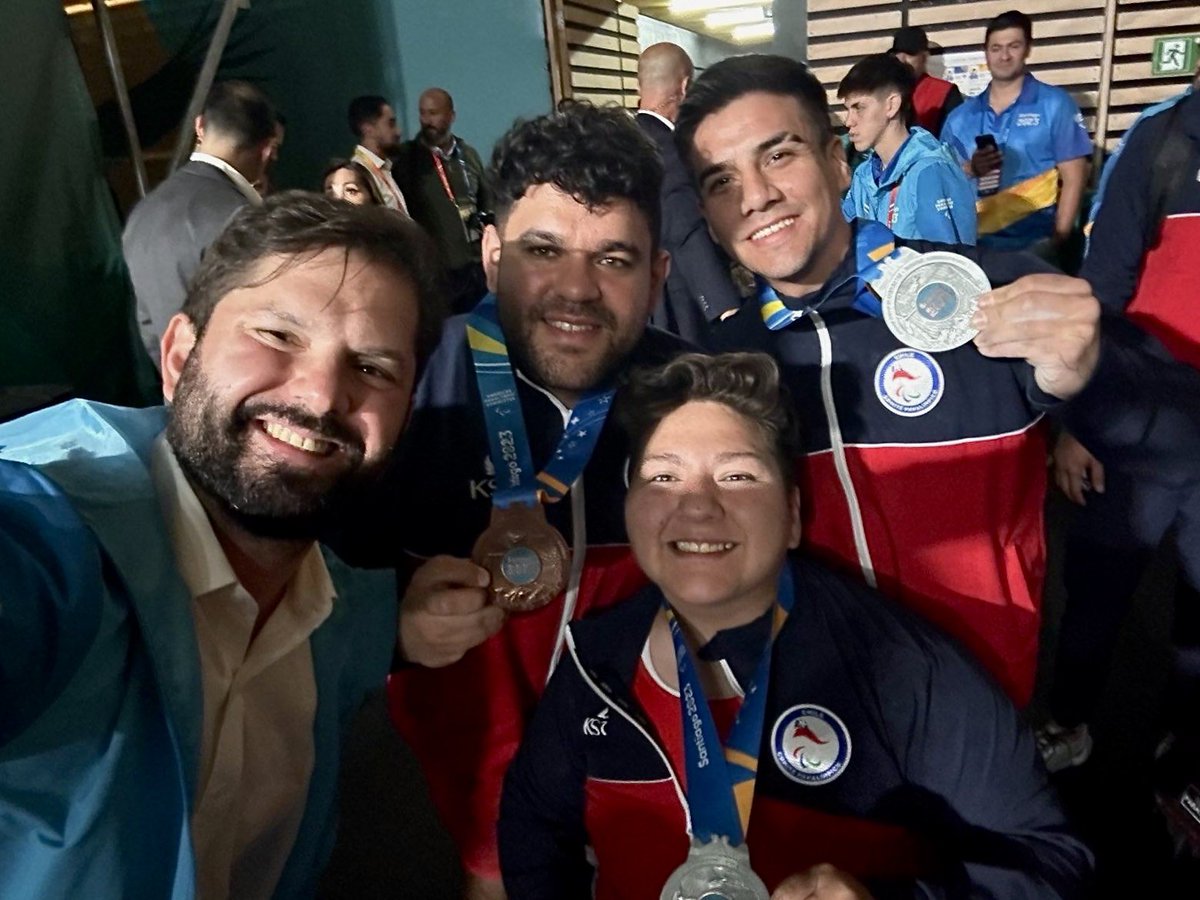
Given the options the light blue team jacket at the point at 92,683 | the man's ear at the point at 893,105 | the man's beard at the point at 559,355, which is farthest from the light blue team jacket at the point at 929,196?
the light blue team jacket at the point at 92,683

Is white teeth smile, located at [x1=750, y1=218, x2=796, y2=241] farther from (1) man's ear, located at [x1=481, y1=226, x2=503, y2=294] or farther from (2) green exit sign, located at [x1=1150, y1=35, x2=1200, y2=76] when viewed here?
(2) green exit sign, located at [x1=1150, y1=35, x2=1200, y2=76]

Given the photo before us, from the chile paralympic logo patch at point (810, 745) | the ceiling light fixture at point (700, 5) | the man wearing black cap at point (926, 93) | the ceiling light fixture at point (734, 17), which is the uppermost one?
the ceiling light fixture at point (734, 17)

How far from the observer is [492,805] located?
1.83 metres

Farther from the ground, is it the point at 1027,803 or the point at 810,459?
the point at 810,459

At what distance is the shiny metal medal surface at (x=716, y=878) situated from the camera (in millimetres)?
1328

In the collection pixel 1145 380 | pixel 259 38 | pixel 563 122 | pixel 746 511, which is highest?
pixel 259 38

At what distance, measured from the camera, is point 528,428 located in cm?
181

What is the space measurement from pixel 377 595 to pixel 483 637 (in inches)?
9.0

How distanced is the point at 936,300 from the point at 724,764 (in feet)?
2.91

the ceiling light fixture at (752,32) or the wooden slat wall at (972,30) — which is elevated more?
the ceiling light fixture at (752,32)

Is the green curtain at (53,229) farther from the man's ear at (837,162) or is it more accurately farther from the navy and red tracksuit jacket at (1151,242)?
the navy and red tracksuit jacket at (1151,242)

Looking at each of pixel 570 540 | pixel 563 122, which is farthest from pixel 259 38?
pixel 570 540

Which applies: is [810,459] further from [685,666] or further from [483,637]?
[483,637]

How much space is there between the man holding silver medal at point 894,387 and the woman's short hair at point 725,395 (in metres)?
0.11
